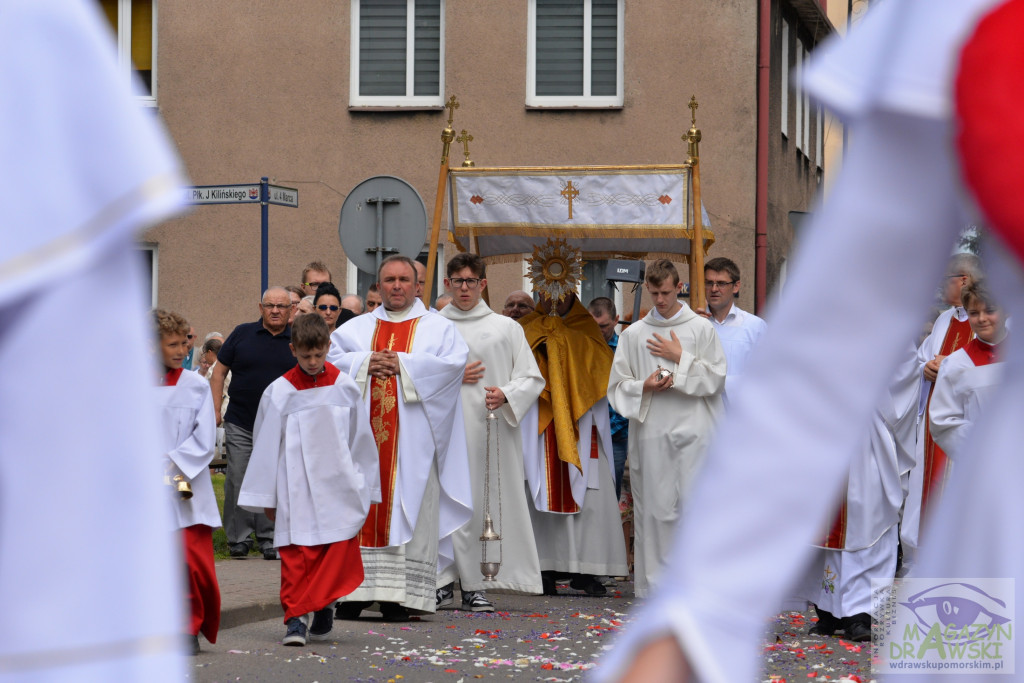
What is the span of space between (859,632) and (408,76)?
42.5 ft

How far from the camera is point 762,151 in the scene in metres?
19.9

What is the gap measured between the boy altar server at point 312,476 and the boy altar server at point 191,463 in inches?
23.9

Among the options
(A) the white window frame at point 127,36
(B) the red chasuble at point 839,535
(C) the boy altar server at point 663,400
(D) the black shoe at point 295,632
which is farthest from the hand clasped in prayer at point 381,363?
(A) the white window frame at point 127,36

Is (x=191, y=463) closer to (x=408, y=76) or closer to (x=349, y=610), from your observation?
(x=349, y=610)

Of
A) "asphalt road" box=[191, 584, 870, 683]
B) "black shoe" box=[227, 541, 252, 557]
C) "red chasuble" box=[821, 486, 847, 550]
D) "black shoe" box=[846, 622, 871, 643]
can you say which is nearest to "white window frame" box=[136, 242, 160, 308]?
"black shoe" box=[227, 541, 252, 557]

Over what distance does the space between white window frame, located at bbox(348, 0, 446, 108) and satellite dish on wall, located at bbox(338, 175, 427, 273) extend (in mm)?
8563

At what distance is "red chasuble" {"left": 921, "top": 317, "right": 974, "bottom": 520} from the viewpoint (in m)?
9.19

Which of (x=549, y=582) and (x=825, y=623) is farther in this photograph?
(x=549, y=582)

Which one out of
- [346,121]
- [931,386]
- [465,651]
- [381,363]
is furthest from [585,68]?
[465,651]

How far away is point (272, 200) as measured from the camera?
11.7m

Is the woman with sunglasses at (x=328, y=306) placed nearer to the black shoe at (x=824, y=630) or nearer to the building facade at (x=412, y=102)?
the black shoe at (x=824, y=630)

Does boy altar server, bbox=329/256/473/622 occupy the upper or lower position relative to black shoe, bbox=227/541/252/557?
upper

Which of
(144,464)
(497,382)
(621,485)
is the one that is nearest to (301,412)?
(497,382)

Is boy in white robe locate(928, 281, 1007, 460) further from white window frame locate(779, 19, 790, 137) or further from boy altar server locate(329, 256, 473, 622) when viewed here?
white window frame locate(779, 19, 790, 137)
